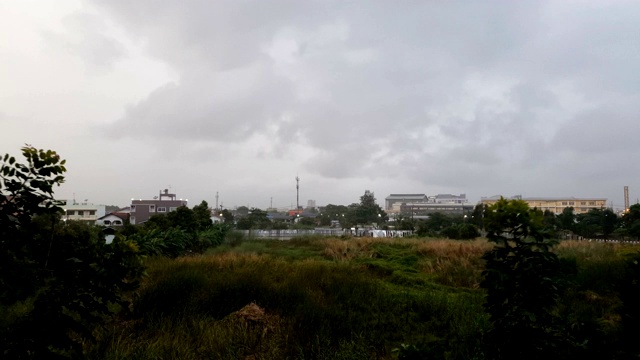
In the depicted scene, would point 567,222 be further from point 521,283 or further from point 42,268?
point 42,268

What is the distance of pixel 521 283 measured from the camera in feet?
7.07

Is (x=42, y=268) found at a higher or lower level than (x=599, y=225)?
higher

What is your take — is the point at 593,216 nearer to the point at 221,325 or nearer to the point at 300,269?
the point at 300,269

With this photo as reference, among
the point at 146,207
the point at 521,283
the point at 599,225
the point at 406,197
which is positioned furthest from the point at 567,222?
the point at 406,197

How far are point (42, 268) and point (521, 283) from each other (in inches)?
98.4

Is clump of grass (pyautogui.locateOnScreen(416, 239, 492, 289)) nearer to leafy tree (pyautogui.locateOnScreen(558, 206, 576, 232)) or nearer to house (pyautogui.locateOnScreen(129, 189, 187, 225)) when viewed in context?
leafy tree (pyautogui.locateOnScreen(558, 206, 576, 232))

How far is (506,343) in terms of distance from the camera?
2184mm

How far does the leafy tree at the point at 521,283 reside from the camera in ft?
6.94

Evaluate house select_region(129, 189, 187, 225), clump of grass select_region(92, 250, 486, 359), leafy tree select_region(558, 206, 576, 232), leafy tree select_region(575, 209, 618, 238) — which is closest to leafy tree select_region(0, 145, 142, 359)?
clump of grass select_region(92, 250, 486, 359)

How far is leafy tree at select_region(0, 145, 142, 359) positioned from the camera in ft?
5.72

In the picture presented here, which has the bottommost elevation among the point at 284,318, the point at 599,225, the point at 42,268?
the point at 599,225

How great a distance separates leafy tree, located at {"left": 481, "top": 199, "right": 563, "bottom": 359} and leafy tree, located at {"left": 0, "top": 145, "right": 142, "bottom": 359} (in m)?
2.03

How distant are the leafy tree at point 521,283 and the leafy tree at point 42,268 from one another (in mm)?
2030

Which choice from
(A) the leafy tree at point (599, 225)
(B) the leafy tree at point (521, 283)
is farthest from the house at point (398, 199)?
(B) the leafy tree at point (521, 283)
